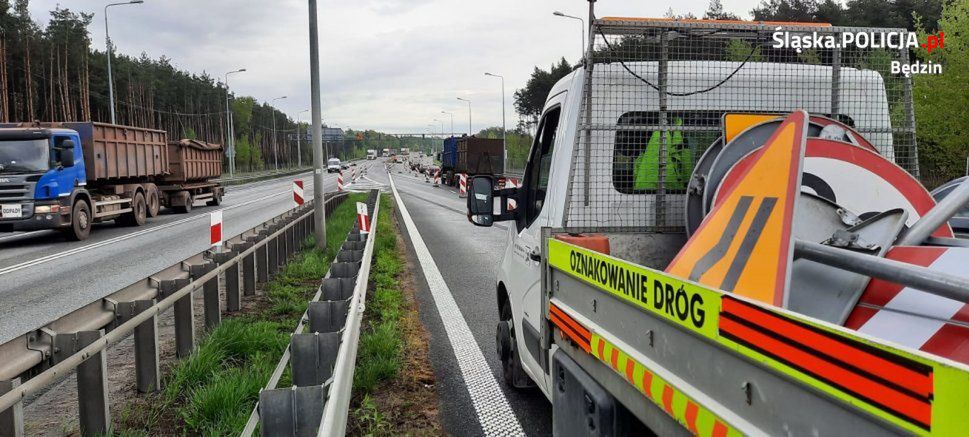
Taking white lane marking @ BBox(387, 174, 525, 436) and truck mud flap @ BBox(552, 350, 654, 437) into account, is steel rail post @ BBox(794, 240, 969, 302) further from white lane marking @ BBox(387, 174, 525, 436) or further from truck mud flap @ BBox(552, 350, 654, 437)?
white lane marking @ BBox(387, 174, 525, 436)

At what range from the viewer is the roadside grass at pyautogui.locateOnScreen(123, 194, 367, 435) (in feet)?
13.7

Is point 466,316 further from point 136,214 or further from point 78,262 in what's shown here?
point 136,214

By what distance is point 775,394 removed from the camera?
4.83ft

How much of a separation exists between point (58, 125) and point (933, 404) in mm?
21225

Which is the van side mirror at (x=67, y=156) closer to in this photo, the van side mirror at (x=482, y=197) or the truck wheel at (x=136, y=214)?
the truck wheel at (x=136, y=214)

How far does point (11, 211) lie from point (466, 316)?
1301 centimetres

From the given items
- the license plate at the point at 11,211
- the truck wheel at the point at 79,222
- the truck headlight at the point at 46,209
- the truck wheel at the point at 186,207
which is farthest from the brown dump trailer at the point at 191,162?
the license plate at the point at 11,211

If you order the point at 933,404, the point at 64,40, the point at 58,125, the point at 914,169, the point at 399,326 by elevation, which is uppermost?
the point at 64,40

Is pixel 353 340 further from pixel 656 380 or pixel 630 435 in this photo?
pixel 656 380

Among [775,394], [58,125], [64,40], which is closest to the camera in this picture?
[775,394]

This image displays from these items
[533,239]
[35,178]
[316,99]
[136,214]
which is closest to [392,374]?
[533,239]

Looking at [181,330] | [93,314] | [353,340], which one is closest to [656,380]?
[353,340]

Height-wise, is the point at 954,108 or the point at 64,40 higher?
the point at 64,40

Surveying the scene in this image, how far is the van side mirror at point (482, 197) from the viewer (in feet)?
14.5
